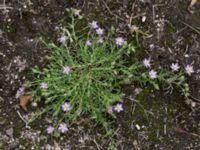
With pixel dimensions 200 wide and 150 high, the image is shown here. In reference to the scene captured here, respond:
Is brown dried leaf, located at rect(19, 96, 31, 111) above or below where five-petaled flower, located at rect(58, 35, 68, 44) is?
below

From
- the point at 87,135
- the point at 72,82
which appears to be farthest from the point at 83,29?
the point at 87,135

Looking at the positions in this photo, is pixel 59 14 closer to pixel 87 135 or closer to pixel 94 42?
pixel 94 42

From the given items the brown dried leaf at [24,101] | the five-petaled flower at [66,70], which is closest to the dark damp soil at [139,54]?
the brown dried leaf at [24,101]

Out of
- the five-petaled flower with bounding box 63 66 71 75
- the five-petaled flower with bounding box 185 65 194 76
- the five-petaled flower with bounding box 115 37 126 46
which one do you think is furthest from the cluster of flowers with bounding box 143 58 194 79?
the five-petaled flower with bounding box 63 66 71 75

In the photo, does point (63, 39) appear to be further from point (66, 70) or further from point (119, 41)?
point (119, 41)

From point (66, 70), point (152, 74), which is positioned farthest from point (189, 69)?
point (66, 70)

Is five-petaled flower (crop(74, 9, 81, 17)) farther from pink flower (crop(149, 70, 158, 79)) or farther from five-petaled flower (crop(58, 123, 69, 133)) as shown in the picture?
five-petaled flower (crop(58, 123, 69, 133))

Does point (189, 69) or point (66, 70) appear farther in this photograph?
point (189, 69)

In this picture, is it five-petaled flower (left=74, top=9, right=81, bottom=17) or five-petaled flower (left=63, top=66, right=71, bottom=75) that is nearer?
five-petaled flower (left=63, top=66, right=71, bottom=75)
